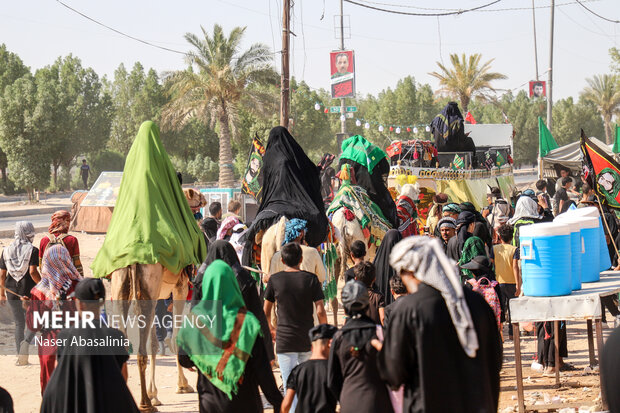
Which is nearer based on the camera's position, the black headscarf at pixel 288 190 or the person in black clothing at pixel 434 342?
the person in black clothing at pixel 434 342

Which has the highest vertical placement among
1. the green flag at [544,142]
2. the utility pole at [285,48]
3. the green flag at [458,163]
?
the utility pole at [285,48]

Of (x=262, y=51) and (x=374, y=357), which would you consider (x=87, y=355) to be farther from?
(x=262, y=51)

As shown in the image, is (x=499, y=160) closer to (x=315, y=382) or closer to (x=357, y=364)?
(x=315, y=382)

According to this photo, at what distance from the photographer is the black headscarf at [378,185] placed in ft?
40.9

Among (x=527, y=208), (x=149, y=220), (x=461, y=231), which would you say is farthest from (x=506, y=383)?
(x=149, y=220)

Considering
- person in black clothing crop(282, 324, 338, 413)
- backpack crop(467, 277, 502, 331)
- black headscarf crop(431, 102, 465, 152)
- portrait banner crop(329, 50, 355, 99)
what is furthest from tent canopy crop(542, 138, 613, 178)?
person in black clothing crop(282, 324, 338, 413)

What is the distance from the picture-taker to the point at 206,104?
116 feet

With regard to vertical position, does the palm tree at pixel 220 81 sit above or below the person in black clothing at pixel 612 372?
above

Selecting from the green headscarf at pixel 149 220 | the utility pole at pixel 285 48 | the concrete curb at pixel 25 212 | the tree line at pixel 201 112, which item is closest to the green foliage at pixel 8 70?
the tree line at pixel 201 112

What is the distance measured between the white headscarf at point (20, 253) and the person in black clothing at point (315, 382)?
529 centimetres

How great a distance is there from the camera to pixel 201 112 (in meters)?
35.4

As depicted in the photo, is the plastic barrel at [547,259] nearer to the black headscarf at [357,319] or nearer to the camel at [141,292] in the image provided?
the black headscarf at [357,319]

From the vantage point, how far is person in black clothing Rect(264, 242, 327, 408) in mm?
6328

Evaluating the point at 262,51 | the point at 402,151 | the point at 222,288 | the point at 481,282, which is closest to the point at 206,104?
the point at 262,51
